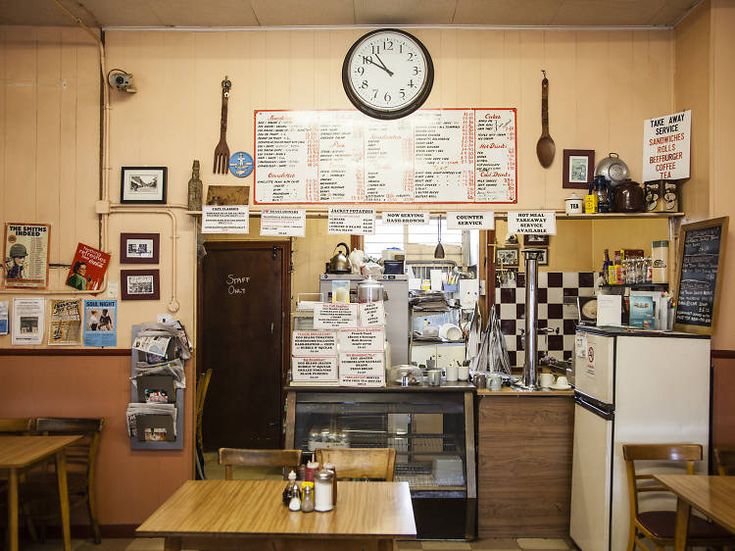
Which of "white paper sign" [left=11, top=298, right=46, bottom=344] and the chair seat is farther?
"white paper sign" [left=11, top=298, right=46, bottom=344]

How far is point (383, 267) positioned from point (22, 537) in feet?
12.7

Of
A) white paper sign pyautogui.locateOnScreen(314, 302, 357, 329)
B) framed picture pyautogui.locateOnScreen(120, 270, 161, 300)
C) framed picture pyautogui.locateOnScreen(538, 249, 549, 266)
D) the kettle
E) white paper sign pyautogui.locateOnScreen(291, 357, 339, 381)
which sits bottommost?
white paper sign pyautogui.locateOnScreen(291, 357, 339, 381)

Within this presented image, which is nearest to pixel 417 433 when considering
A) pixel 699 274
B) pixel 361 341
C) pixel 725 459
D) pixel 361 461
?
pixel 361 341

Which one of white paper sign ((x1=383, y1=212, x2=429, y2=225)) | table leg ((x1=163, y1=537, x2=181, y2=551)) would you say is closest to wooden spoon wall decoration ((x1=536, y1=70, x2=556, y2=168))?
white paper sign ((x1=383, y1=212, x2=429, y2=225))

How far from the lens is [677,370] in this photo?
11.9 ft

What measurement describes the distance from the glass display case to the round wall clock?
78.7 inches

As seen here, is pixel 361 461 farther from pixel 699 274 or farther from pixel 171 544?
pixel 699 274

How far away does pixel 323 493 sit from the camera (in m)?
2.52

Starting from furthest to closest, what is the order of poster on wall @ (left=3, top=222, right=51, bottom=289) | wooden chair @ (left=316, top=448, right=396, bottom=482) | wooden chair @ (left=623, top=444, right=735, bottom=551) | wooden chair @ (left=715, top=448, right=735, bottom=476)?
1. poster on wall @ (left=3, top=222, right=51, bottom=289)
2. wooden chair @ (left=715, top=448, right=735, bottom=476)
3. wooden chair @ (left=623, top=444, right=735, bottom=551)
4. wooden chair @ (left=316, top=448, right=396, bottom=482)

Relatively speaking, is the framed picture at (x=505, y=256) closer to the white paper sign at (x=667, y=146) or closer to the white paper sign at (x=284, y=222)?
the white paper sign at (x=667, y=146)

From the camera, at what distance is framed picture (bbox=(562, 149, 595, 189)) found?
438 centimetres

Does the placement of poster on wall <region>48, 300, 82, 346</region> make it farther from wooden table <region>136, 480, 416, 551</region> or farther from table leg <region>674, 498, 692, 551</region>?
table leg <region>674, 498, 692, 551</region>

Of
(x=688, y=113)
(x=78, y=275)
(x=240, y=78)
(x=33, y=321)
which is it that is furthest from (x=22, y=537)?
(x=688, y=113)

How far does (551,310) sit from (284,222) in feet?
14.9
